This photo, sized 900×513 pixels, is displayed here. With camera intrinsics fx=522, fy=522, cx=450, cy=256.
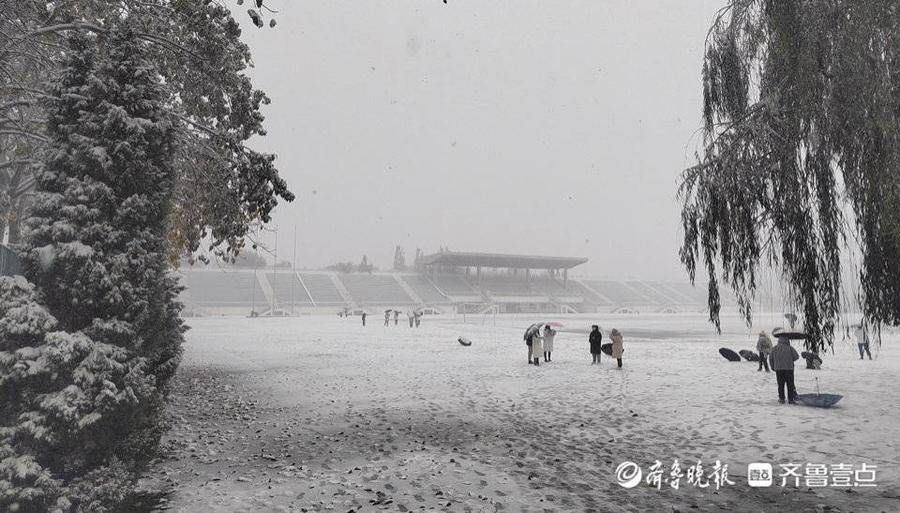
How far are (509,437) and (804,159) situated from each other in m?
5.98

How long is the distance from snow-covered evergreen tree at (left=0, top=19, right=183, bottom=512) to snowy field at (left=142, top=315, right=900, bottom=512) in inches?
43.6

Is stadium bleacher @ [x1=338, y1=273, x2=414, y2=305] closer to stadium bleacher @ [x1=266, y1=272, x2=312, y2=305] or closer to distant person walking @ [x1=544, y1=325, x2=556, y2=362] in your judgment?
stadium bleacher @ [x1=266, y1=272, x2=312, y2=305]

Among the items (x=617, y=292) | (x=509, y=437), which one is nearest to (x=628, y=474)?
(x=509, y=437)

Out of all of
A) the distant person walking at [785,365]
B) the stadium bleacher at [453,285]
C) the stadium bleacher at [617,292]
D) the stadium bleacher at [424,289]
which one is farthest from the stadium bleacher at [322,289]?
the distant person walking at [785,365]

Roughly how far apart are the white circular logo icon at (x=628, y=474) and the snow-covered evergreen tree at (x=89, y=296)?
581 centimetres

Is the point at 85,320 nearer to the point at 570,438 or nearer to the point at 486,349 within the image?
the point at 570,438

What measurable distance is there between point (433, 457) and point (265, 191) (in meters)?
5.18

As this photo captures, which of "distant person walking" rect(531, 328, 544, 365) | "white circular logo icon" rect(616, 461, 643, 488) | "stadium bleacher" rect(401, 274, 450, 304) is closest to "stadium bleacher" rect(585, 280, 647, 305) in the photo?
"stadium bleacher" rect(401, 274, 450, 304)

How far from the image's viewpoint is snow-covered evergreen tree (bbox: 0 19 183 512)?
17.7 feet

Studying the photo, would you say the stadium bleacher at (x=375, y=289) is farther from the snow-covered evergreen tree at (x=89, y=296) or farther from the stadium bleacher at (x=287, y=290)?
the snow-covered evergreen tree at (x=89, y=296)

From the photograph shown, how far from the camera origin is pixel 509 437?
870 centimetres

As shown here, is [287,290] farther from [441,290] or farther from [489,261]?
[489,261]

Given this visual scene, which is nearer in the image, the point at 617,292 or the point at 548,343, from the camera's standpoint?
the point at 548,343

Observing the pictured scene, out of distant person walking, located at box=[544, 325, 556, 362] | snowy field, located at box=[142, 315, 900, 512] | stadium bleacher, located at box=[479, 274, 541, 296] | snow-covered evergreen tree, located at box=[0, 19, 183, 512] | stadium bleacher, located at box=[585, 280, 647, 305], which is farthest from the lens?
stadium bleacher, located at box=[585, 280, 647, 305]
